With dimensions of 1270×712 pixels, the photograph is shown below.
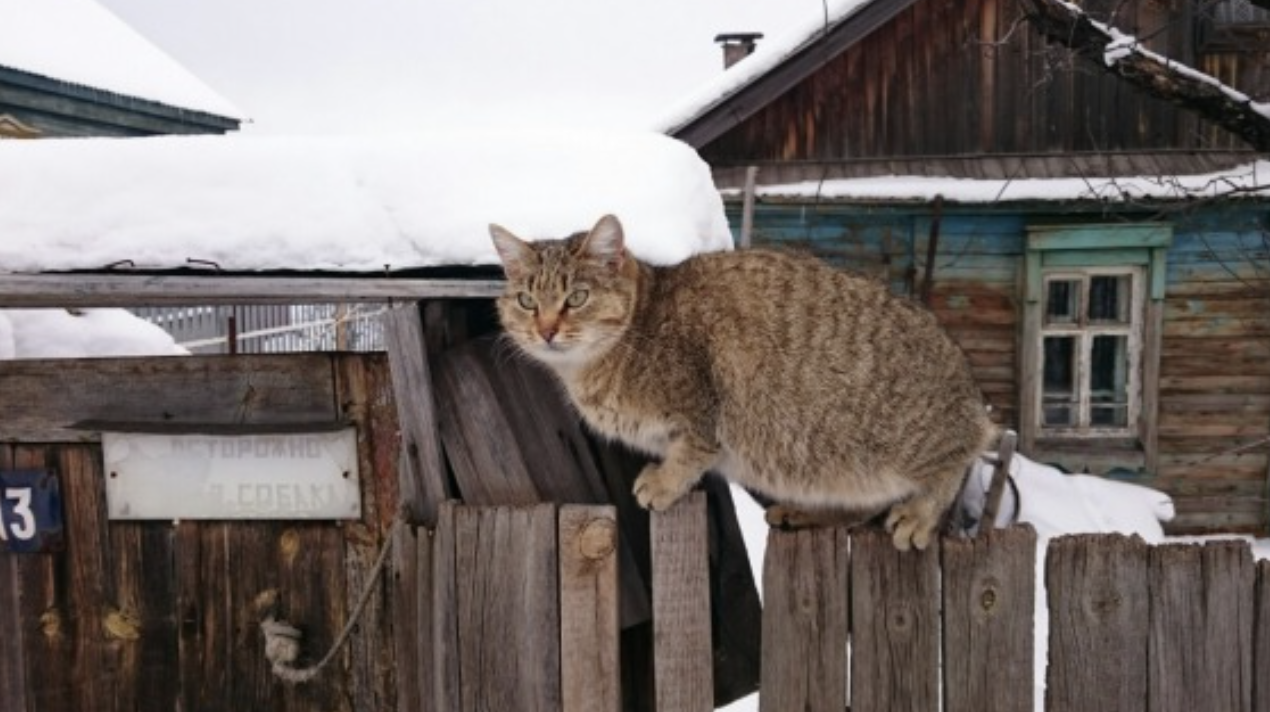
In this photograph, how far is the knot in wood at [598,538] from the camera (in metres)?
2.24

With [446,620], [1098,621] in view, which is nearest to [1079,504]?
[1098,621]

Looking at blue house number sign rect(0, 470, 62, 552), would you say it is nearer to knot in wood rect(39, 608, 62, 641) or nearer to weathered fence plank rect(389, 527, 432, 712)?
knot in wood rect(39, 608, 62, 641)

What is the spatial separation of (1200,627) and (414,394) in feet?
5.96

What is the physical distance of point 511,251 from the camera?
226cm

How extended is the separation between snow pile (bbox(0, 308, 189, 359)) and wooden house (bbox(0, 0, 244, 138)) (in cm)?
528

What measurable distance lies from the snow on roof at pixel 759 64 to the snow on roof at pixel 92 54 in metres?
6.31

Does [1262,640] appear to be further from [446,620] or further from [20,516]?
[20,516]

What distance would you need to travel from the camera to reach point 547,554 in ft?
7.47

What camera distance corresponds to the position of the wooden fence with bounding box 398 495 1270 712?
224cm

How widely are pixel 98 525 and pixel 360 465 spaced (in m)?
0.77

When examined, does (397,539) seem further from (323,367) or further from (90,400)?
(90,400)

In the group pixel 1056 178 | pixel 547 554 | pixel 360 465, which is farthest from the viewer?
pixel 1056 178

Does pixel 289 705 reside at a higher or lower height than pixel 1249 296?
lower

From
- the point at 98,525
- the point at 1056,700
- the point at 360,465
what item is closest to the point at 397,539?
the point at 360,465
